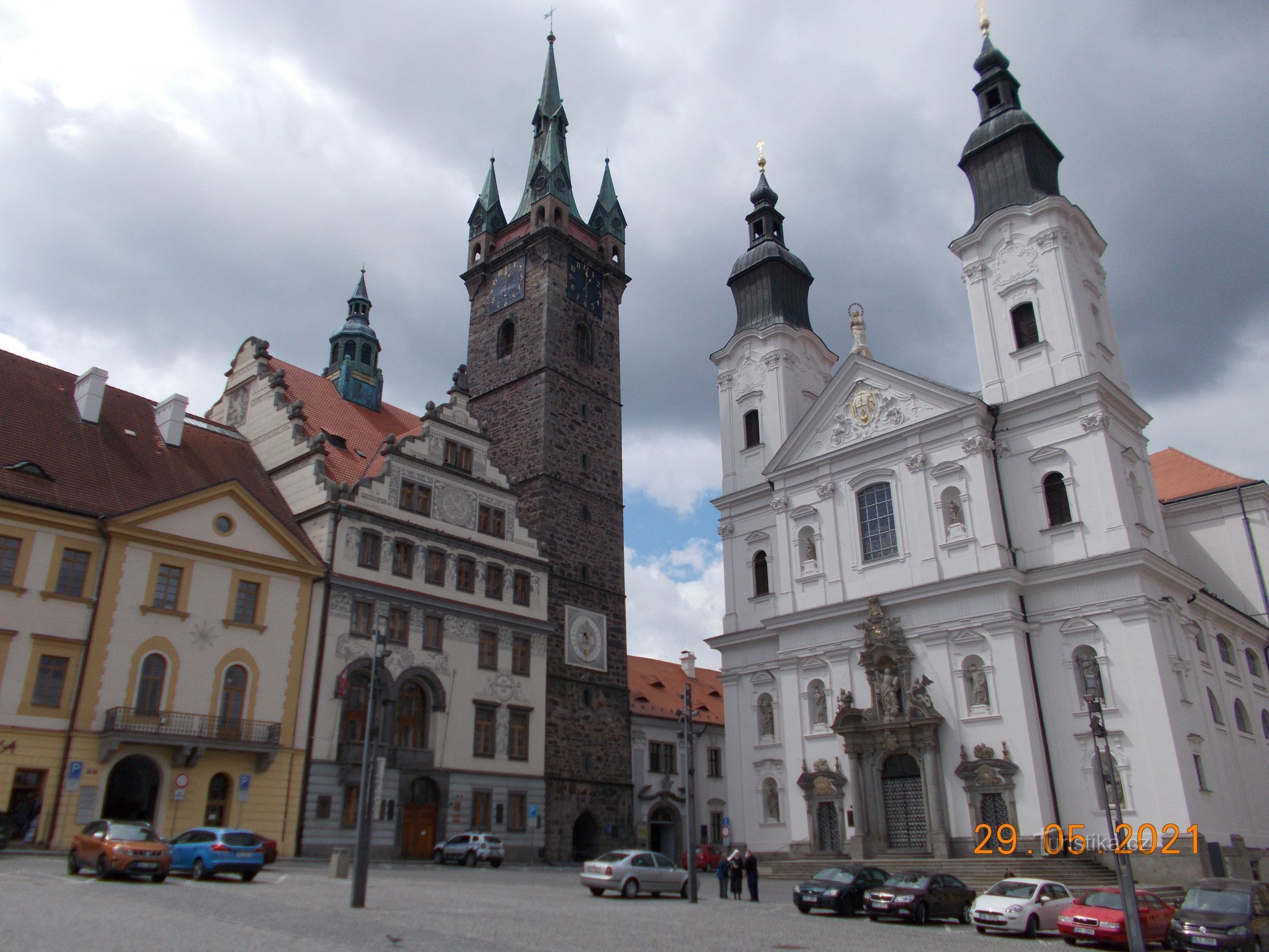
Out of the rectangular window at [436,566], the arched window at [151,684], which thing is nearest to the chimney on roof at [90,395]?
the arched window at [151,684]

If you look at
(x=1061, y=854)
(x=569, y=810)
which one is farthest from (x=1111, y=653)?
(x=569, y=810)

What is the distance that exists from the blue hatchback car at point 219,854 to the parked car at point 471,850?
36.8 ft

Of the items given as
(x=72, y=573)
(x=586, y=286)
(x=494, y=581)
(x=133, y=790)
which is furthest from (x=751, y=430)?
(x=133, y=790)

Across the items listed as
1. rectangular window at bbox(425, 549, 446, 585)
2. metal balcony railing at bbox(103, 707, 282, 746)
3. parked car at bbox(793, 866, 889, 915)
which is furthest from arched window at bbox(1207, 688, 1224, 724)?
metal balcony railing at bbox(103, 707, 282, 746)

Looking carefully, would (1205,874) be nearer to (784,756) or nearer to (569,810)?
(784,756)

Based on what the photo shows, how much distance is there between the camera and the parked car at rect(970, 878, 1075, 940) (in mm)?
18031

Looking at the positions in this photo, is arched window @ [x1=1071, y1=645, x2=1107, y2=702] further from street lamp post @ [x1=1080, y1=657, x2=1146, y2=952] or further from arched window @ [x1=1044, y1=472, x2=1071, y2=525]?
street lamp post @ [x1=1080, y1=657, x2=1146, y2=952]

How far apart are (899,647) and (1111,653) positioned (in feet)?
20.3

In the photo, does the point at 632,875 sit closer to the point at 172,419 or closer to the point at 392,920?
the point at 392,920

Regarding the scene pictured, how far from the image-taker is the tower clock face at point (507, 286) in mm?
A: 46688

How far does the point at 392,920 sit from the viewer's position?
44.7 ft

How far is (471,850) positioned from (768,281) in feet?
84.4

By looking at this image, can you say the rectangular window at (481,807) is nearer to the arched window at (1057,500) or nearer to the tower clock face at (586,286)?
the arched window at (1057,500)

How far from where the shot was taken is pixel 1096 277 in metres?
34.4
